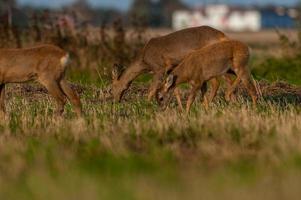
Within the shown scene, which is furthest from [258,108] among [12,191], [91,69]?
[91,69]

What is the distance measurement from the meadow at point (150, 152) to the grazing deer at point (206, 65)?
1.65 ft

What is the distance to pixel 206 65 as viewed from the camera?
1631 cm

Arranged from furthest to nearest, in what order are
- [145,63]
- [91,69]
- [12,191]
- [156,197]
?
1. [91,69]
2. [145,63]
3. [12,191]
4. [156,197]

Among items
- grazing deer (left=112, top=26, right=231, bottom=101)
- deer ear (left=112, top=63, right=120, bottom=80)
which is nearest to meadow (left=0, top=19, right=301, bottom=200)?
grazing deer (left=112, top=26, right=231, bottom=101)

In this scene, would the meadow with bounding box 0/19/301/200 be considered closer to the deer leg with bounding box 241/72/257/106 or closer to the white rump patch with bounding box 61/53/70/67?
the deer leg with bounding box 241/72/257/106

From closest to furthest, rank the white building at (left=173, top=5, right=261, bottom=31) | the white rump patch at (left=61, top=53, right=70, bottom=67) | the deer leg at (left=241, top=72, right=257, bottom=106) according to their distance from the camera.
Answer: the white rump patch at (left=61, top=53, right=70, bottom=67) < the deer leg at (left=241, top=72, right=257, bottom=106) < the white building at (left=173, top=5, right=261, bottom=31)

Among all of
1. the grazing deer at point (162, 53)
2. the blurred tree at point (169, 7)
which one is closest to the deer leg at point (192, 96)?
the grazing deer at point (162, 53)

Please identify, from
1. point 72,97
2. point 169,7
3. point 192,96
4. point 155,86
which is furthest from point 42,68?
point 169,7

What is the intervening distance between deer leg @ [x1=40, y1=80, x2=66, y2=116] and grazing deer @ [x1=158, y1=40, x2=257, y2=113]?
75.8 inches

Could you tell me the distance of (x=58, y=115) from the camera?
580 inches

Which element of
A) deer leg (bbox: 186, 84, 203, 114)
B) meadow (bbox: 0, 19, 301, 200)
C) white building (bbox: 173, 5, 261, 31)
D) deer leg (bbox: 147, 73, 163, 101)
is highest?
meadow (bbox: 0, 19, 301, 200)

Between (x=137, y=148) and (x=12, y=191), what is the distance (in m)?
2.52

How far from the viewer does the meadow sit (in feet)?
28.6

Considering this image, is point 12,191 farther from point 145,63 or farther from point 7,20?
point 7,20
